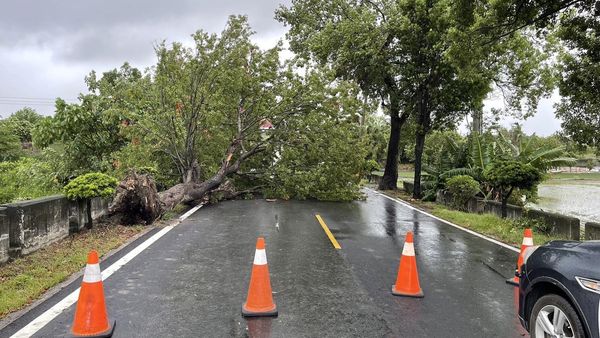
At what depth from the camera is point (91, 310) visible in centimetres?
456

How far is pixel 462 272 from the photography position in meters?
7.34

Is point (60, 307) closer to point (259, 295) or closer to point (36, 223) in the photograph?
point (259, 295)

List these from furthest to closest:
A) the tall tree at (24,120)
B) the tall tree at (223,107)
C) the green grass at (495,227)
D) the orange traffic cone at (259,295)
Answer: the tall tree at (24,120)
the tall tree at (223,107)
the green grass at (495,227)
the orange traffic cone at (259,295)

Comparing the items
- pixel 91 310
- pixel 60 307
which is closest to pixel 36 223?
pixel 60 307

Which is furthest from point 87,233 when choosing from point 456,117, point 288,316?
point 456,117

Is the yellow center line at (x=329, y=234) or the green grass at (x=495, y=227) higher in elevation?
the yellow center line at (x=329, y=234)

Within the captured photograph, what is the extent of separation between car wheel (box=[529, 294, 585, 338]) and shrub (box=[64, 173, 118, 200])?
818 centimetres

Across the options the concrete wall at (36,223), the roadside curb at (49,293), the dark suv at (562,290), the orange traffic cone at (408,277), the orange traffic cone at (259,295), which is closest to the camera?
the dark suv at (562,290)

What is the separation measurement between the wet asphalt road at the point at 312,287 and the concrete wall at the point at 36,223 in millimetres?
1700

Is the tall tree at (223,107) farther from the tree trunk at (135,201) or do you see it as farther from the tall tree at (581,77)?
the tall tree at (581,77)

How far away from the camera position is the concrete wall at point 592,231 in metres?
9.42

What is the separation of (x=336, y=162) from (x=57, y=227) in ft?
34.8

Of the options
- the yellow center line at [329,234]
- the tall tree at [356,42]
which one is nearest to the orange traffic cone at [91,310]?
the yellow center line at [329,234]

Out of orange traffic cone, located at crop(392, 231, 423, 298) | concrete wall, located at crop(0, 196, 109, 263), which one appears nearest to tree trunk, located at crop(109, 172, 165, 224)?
concrete wall, located at crop(0, 196, 109, 263)
